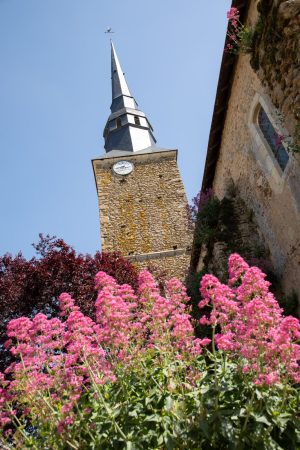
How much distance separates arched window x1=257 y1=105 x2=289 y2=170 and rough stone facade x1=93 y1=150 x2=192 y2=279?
10.3 meters

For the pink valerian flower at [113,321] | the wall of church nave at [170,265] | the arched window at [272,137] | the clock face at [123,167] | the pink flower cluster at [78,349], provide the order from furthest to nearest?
1. the clock face at [123,167]
2. the wall of church nave at [170,265]
3. the arched window at [272,137]
4. the pink valerian flower at [113,321]
5. the pink flower cluster at [78,349]

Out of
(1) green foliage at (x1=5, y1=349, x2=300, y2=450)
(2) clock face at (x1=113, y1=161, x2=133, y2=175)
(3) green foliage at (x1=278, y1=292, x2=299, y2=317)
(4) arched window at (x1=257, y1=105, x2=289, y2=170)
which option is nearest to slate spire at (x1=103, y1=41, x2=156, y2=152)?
(2) clock face at (x1=113, y1=161, x2=133, y2=175)

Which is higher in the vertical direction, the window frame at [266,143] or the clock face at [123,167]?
the clock face at [123,167]

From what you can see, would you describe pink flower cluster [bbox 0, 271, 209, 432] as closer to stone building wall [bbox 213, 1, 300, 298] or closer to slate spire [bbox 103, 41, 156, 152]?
stone building wall [bbox 213, 1, 300, 298]

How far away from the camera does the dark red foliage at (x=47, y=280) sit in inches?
370

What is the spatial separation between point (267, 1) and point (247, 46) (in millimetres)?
690

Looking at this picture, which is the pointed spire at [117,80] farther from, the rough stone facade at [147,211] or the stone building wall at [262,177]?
the stone building wall at [262,177]

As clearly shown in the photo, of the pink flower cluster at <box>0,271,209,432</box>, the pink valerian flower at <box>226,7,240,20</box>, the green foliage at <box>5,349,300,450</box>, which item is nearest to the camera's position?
the green foliage at <box>5,349,300,450</box>

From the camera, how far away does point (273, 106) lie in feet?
18.4

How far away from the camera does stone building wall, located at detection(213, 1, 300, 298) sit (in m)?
5.56

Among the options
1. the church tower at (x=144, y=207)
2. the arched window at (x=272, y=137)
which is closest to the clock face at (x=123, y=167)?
the church tower at (x=144, y=207)

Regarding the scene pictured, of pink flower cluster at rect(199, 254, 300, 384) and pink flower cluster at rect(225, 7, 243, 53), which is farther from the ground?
pink flower cluster at rect(225, 7, 243, 53)

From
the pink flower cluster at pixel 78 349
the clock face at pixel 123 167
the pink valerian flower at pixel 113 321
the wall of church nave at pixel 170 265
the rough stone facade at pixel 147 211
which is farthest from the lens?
the clock face at pixel 123 167

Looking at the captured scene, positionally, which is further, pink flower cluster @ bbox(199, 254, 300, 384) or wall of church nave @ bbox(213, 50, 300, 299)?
wall of church nave @ bbox(213, 50, 300, 299)
